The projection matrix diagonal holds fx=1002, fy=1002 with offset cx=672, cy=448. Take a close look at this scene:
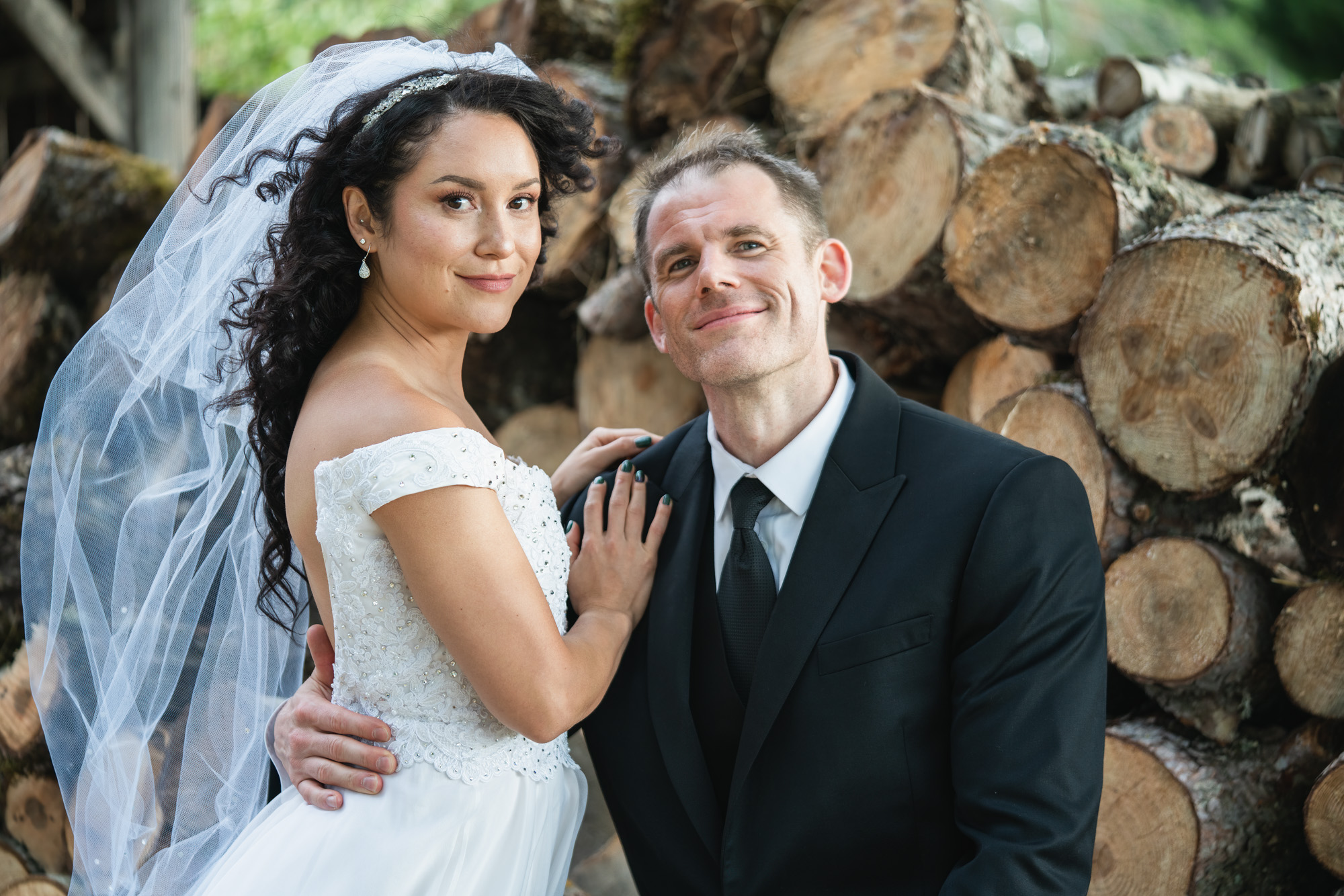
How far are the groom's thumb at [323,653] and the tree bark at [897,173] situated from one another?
5.74 ft

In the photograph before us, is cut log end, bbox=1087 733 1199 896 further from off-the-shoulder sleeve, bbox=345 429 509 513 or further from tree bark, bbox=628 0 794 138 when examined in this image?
tree bark, bbox=628 0 794 138

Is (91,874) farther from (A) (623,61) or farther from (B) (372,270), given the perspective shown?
(A) (623,61)

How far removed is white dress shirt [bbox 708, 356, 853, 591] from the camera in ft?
6.63

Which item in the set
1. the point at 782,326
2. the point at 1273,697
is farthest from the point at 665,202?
the point at 1273,697

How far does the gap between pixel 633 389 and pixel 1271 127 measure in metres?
2.34

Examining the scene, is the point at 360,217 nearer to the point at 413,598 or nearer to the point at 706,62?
the point at 413,598

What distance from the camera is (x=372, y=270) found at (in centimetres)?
193

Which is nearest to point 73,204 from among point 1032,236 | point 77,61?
point 77,61

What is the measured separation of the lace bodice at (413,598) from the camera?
1625 millimetres

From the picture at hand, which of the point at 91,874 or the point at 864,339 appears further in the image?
the point at 864,339

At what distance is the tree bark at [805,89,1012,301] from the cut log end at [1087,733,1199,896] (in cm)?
140

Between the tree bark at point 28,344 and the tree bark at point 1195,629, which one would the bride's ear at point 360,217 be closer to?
the tree bark at point 1195,629

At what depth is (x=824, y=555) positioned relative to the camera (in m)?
1.88

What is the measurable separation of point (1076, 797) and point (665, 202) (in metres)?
1.43
